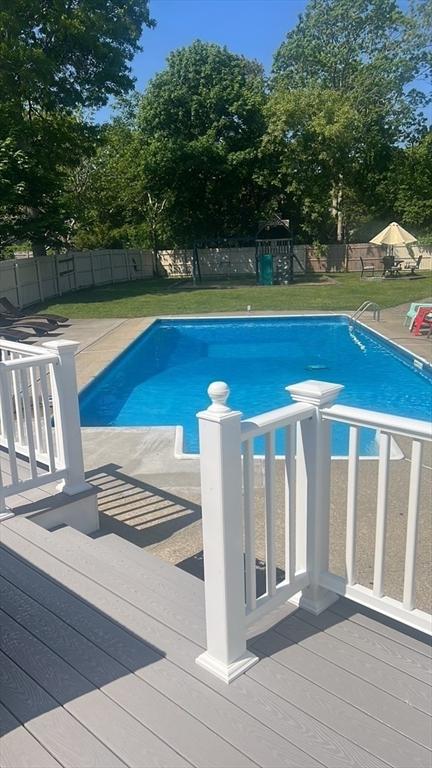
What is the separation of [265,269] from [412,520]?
68.7 ft

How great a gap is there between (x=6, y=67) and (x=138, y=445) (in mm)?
16599

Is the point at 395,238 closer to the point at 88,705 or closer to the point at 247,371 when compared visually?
the point at 247,371

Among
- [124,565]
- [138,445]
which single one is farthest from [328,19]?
[124,565]

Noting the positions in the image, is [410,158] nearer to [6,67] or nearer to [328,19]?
[328,19]

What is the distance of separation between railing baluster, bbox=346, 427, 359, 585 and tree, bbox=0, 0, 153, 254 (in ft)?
55.1

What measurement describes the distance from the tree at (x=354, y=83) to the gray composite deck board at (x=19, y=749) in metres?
26.5

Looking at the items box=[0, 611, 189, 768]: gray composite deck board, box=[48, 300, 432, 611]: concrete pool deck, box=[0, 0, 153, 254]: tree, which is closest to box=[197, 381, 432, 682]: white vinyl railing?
box=[0, 611, 189, 768]: gray composite deck board

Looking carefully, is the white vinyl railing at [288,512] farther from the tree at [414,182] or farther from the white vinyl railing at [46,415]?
the tree at [414,182]

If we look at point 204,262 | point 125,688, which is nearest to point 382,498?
point 125,688

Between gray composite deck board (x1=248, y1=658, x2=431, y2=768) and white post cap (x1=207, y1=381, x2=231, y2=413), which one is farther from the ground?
white post cap (x1=207, y1=381, x2=231, y2=413)

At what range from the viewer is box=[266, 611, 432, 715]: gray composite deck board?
72.2 inches

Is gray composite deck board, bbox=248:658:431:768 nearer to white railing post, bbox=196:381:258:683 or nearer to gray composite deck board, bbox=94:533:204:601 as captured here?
white railing post, bbox=196:381:258:683

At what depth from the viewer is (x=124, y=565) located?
2744 millimetres

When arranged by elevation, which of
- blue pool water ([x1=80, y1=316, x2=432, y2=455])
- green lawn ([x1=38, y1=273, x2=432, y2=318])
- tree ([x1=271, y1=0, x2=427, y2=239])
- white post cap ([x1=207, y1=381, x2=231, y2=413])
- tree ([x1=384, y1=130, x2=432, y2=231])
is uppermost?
tree ([x1=271, y1=0, x2=427, y2=239])
